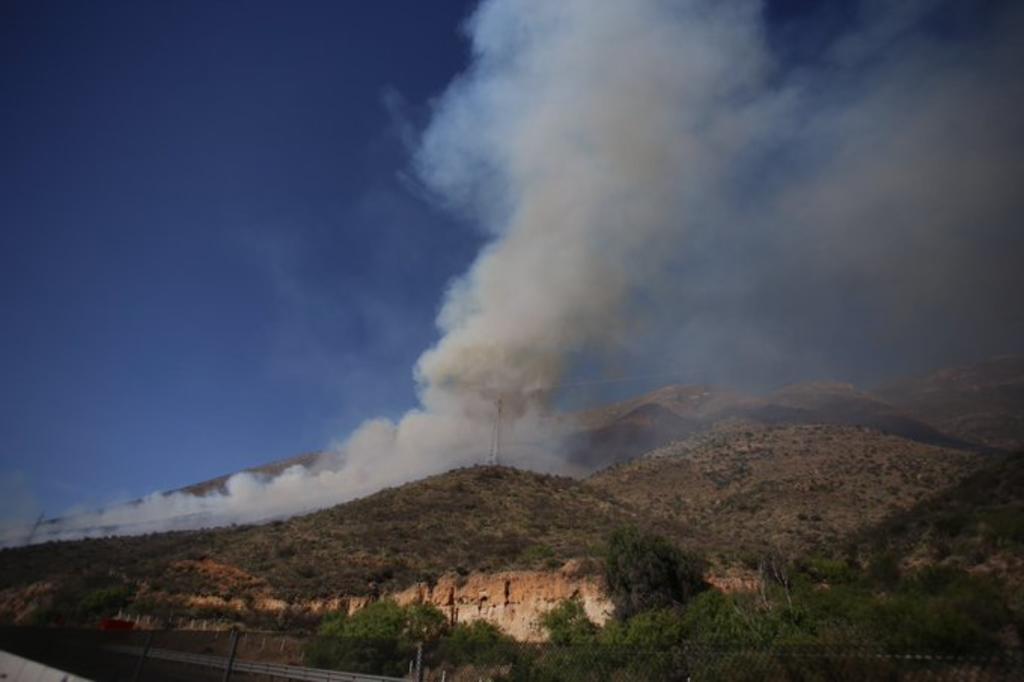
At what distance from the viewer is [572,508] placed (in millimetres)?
59312

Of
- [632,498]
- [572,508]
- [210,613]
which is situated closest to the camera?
[210,613]

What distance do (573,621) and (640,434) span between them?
128122 mm

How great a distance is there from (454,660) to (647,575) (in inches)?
930

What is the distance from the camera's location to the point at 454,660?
1251cm

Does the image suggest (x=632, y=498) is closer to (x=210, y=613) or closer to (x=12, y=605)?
(x=210, y=613)

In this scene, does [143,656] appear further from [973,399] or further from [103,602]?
[973,399]

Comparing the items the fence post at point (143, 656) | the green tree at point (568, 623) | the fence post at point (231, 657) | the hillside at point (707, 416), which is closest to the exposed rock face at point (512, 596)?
the green tree at point (568, 623)

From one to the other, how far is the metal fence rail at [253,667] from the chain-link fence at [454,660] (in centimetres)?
2

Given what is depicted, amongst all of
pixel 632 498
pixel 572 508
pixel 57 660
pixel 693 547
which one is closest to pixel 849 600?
pixel 57 660

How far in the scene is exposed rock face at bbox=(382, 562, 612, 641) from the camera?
117 feet

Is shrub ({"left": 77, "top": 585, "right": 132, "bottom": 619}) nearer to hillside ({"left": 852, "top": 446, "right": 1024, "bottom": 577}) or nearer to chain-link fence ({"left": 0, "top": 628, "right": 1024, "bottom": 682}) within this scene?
chain-link fence ({"left": 0, "top": 628, "right": 1024, "bottom": 682})

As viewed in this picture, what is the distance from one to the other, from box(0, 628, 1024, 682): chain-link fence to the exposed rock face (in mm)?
24463

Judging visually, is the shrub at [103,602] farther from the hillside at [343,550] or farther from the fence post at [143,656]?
the fence post at [143,656]

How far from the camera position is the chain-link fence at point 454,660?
7.38 m
